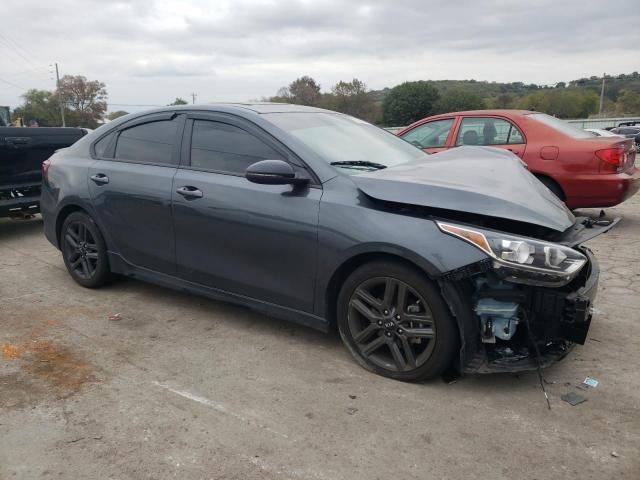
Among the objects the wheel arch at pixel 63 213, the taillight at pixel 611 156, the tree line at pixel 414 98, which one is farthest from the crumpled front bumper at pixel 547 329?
the tree line at pixel 414 98

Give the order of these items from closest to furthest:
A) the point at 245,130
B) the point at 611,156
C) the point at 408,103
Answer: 1. the point at 245,130
2. the point at 611,156
3. the point at 408,103

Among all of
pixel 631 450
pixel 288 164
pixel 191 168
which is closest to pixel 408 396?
pixel 631 450

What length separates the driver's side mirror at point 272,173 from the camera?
3266 millimetres

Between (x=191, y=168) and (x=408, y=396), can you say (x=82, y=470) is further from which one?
(x=191, y=168)

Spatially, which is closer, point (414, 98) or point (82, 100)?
point (414, 98)

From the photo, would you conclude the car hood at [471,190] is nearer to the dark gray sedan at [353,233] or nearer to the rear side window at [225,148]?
the dark gray sedan at [353,233]

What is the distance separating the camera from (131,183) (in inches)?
169

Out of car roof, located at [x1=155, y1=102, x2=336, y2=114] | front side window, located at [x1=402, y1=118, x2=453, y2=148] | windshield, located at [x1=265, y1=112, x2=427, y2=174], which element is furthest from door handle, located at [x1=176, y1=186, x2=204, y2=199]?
front side window, located at [x1=402, y1=118, x2=453, y2=148]

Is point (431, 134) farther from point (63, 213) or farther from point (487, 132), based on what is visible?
point (63, 213)

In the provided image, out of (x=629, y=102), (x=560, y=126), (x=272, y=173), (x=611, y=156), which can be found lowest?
(x=611, y=156)

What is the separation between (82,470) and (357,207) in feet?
6.30

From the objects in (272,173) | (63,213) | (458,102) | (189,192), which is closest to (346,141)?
(272,173)

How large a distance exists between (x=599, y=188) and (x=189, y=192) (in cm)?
503

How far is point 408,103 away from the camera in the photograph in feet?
191
